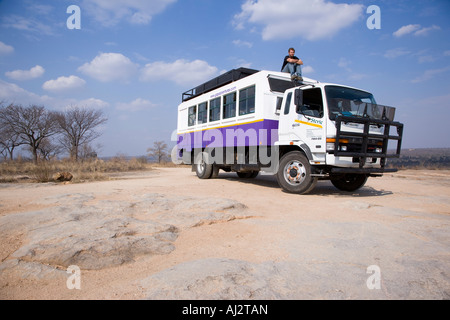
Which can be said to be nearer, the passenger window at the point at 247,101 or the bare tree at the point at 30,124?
the passenger window at the point at 247,101

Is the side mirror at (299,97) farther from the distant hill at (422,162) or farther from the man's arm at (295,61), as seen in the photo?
the distant hill at (422,162)

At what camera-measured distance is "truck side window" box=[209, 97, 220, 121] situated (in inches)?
387

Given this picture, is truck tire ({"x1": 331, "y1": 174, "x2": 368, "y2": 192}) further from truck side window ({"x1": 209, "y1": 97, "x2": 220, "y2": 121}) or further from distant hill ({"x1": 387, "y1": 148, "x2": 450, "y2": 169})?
distant hill ({"x1": 387, "y1": 148, "x2": 450, "y2": 169})

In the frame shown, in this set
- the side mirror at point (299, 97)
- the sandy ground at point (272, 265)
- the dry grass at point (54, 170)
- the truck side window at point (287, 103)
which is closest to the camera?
the sandy ground at point (272, 265)

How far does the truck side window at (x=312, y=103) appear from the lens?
657 centimetres

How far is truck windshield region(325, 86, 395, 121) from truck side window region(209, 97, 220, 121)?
14.2 feet

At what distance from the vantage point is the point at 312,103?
6.73 metres

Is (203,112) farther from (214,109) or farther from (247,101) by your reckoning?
(247,101)

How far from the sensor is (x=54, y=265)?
→ 8.06ft

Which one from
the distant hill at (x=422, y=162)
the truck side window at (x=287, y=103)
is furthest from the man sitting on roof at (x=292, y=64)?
the distant hill at (x=422, y=162)

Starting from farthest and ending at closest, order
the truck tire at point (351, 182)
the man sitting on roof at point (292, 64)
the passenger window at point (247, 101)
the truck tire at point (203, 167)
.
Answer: the truck tire at point (203, 167), the man sitting on roof at point (292, 64), the passenger window at point (247, 101), the truck tire at point (351, 182)

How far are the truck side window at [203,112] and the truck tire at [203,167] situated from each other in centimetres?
138
